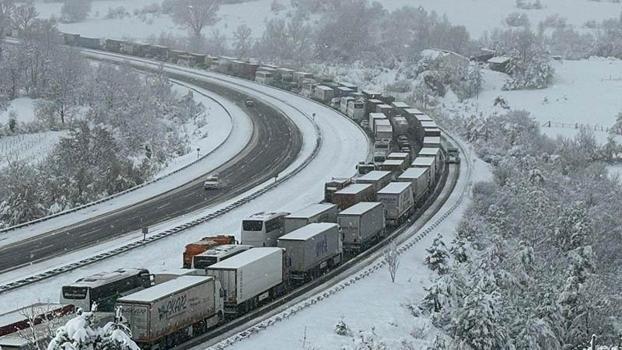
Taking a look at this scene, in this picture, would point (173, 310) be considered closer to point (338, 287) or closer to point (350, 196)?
point (338, 287)

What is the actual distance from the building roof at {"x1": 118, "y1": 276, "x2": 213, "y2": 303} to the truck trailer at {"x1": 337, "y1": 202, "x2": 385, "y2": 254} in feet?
52.7

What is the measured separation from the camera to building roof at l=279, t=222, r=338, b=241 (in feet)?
144

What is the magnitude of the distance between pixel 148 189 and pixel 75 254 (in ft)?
59.8

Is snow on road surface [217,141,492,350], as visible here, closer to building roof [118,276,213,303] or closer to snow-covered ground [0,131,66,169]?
building roof [118,276,213,303]

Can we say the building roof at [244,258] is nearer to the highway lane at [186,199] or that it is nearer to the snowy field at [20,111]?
the highway lane at [186,199]

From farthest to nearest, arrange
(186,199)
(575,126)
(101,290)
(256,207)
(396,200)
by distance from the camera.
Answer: (575,126) < (186,199) < (256,207) < (396,200) < (101,290)

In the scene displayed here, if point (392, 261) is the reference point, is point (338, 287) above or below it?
below

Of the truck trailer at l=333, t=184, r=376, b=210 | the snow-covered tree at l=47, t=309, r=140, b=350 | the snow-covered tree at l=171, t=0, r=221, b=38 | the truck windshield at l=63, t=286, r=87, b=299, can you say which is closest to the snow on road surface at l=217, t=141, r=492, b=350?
the truck windshield at l=63, t=286, r=87, b=299

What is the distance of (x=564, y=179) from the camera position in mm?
76875

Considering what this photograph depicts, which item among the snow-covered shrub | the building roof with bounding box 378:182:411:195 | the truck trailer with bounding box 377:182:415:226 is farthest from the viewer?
the building roof with bounding box 378:182:411:195

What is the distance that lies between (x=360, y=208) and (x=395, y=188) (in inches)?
279

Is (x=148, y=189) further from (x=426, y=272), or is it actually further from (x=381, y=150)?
(x=426, y=272)

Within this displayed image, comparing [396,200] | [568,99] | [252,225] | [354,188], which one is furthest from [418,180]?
[568,99]

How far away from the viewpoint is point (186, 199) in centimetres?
6644
